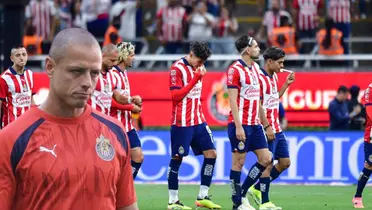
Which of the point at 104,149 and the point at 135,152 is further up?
the point at 104,149

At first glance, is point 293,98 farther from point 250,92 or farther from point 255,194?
point 250,92

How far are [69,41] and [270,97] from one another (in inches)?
382

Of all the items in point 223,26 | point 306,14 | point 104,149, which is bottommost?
point 104,149

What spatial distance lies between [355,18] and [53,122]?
72.1 ft

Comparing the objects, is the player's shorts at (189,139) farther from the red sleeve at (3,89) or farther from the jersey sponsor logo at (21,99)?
the red sleeve at (3,89)

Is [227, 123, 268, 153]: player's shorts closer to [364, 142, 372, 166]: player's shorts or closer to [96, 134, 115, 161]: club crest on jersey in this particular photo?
[364, 142, 372, 166]: player's shorts

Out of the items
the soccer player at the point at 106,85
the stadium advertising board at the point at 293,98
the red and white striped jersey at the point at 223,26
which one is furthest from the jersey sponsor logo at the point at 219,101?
the soccer player at the point at 106,85

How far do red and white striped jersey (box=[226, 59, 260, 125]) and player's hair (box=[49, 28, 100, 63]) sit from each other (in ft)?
29.2

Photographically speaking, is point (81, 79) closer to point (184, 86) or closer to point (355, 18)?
point (184, 86)

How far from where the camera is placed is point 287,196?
16.5m

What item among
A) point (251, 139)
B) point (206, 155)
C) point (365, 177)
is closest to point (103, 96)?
point (206, 155)

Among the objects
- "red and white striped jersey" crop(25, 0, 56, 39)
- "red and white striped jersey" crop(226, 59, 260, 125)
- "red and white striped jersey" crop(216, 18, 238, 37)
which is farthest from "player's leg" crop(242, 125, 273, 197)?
"red and white striped jersey" crop(25, 0, 56, 39)

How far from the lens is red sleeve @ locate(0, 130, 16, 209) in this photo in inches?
175

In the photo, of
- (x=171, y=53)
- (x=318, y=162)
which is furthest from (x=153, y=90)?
(x=318, y=162)
